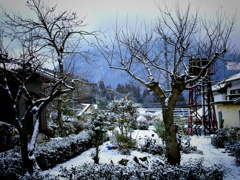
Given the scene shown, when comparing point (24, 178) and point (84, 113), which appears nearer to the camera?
point (24, 178)

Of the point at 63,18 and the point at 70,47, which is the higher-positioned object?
the point at 63,18

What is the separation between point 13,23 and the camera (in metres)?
5.69

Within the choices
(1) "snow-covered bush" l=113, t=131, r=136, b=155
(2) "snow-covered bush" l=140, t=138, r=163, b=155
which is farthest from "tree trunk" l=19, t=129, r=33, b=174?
(2) "snow-covered bush" l=140, t=138, r=163, b=155

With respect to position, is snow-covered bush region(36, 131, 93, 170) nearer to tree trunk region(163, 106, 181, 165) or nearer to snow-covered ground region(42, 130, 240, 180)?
snow-covered ground region(42, 130, 240, 180)

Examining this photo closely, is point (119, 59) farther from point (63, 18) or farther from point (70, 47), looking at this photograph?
point (63, 18)

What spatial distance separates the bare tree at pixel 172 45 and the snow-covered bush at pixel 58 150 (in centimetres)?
344

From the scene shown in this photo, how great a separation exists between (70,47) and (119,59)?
192 cm

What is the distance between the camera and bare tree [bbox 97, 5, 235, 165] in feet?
16.2

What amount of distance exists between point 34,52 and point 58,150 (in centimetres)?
358

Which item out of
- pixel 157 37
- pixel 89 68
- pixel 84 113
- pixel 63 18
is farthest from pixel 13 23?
pixel 84 113

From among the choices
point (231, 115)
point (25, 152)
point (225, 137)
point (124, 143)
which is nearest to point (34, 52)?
point (25, 152)

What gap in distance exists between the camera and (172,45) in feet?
18.6

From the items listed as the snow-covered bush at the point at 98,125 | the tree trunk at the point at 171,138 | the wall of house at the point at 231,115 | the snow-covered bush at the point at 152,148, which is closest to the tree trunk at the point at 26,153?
the snow-covered bush at the point at 98,125

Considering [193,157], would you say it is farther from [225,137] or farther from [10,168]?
[10,168]
